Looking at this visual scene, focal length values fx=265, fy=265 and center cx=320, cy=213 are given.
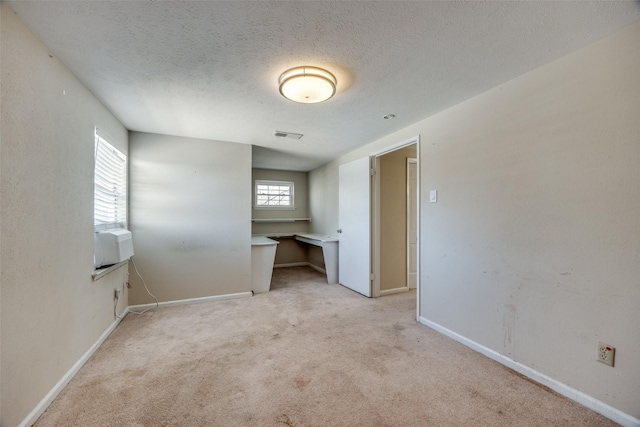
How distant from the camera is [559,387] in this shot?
5.64 ft

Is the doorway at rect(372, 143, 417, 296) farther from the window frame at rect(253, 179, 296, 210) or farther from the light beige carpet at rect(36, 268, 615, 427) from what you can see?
the window frame at rect(253, 179, 296, 210)

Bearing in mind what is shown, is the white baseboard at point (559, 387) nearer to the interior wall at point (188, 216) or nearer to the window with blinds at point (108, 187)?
the interior wall at point (188, 216)

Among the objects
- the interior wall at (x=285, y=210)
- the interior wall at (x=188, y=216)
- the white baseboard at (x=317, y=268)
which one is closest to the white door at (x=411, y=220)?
the white baseboard at (x=317, y=268)

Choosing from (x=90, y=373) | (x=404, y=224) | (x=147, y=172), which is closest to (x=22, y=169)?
(x=90, y=373)

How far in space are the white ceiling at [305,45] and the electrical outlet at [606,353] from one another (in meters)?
1.80

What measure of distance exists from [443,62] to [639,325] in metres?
1.88

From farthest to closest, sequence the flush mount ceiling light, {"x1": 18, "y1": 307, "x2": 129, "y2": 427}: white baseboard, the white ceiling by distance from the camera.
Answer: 1. the flush mount ceiling light
2. {"x1": 18, "y1": 307, "x2": 129, "y2": 427}: white baseboard
3. the white ceiling

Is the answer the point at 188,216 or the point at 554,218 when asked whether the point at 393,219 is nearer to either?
the point at 554,218

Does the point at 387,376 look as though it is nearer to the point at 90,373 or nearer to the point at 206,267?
the point at 90,373

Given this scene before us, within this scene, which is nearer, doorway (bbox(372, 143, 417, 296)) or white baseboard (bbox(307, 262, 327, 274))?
doorway (bbox(372, 143, 417, 296))

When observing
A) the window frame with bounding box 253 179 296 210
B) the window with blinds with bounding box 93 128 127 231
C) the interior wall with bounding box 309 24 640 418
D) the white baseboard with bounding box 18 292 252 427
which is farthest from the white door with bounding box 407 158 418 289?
the window with blinds with bounding box 93 128 127 231

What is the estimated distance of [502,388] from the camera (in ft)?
5.80

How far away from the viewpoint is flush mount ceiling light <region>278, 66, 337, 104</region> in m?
1.83

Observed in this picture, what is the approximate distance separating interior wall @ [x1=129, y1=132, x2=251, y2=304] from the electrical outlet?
3471 millimetres
